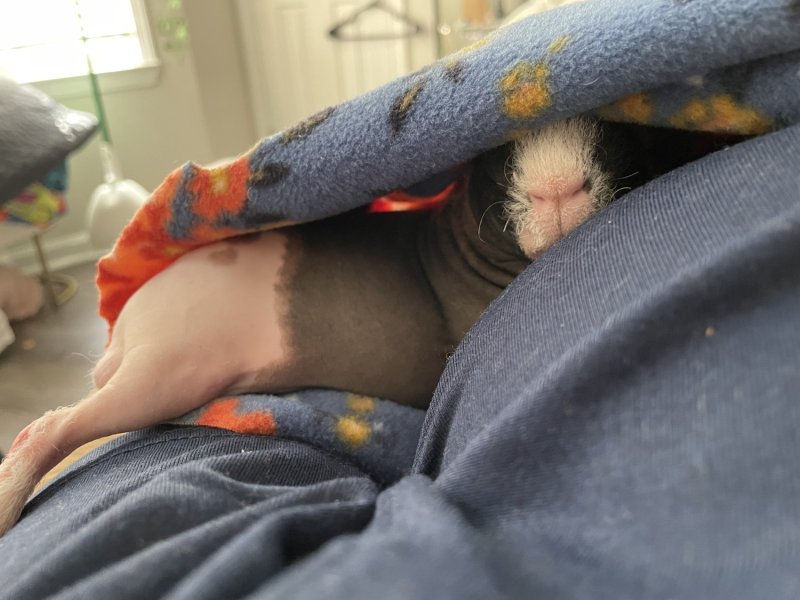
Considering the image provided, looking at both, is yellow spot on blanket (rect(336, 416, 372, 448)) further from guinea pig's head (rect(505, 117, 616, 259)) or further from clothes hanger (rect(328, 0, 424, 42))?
clothes hanger (rect(328, 0, 424, 42))

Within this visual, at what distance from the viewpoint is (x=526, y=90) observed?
470 mm

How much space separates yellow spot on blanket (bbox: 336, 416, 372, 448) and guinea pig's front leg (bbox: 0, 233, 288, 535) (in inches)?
4.4

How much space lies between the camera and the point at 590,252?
410 mm

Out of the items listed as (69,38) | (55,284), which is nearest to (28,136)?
(55,284)

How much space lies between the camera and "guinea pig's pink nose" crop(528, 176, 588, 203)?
562 mm

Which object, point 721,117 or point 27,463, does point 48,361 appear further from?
point 721,117

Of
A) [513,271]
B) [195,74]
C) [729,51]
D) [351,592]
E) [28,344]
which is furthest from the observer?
[195,74]

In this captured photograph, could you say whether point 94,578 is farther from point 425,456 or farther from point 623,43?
point 623,43

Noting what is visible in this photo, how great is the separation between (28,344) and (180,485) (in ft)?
4.48

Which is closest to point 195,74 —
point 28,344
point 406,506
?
point 28,344

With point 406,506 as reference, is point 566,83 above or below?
above

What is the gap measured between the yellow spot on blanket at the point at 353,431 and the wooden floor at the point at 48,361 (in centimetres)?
84

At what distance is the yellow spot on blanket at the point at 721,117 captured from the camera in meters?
0.42

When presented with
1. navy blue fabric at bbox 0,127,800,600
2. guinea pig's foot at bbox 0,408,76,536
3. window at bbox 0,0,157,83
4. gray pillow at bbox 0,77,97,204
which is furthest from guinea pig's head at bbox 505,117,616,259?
window at bbox 0,0,157,83
